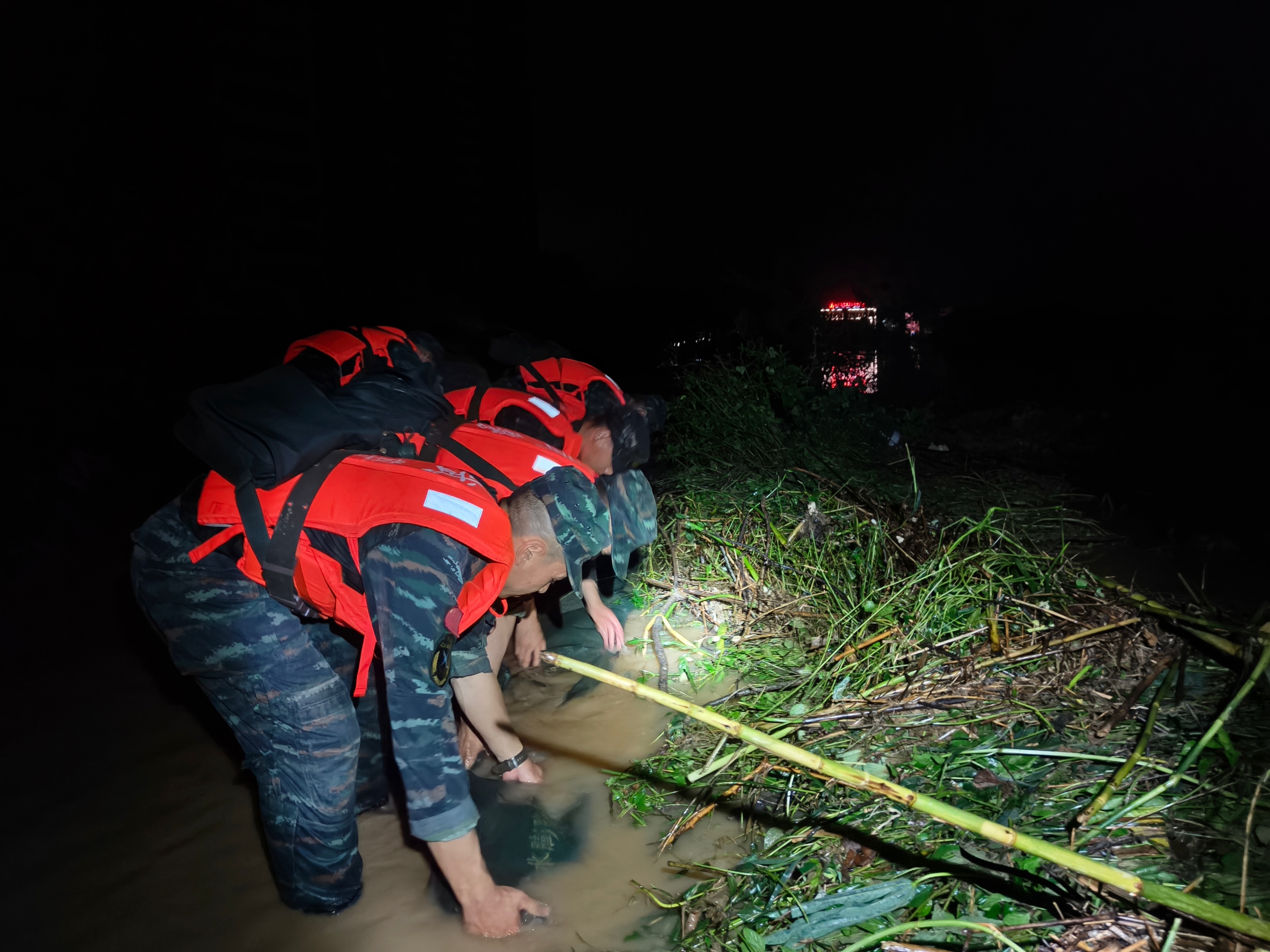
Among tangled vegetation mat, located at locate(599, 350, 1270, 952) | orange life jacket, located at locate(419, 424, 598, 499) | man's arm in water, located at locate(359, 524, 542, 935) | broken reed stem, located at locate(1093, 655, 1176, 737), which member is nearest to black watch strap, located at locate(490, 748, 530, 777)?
tangled vegetation mat, located at locate(599, 350, 1270, 952)

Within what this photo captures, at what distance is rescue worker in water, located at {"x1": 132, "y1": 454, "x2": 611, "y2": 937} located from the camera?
1566 mm

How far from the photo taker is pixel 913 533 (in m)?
3.05

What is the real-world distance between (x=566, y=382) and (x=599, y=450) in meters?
0.60

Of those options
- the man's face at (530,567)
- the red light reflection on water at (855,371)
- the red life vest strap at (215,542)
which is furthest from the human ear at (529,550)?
the red light reflection on water at (855,371)

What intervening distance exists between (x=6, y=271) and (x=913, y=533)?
7579 mm

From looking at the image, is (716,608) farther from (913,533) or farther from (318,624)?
(318,624)

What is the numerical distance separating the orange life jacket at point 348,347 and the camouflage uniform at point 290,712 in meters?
0.62

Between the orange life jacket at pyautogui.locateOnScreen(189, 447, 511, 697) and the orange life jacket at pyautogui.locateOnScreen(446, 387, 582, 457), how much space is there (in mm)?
1122

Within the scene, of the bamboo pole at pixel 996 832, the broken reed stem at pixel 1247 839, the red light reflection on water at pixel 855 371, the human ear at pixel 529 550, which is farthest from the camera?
the red light reflection on water at pixel 855 371

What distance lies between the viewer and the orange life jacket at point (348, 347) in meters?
2.10

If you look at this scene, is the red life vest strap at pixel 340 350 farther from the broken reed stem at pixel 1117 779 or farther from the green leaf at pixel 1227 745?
the green leaf at pixel 1227 745

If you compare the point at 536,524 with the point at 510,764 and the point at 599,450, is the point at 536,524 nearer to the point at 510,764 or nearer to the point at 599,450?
the point at 510,764

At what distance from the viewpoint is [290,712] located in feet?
6.26

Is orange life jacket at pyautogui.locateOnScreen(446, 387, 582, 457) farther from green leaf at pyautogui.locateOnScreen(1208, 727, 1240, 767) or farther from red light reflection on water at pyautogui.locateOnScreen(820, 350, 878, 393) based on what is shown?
red light reflection on water at pyautogui.locateOnScreen(820, 350, 878, 393)
